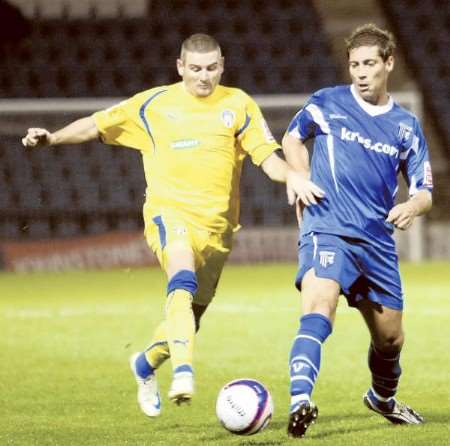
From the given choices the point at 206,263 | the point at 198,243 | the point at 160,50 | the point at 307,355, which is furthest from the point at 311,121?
the point at 160,50

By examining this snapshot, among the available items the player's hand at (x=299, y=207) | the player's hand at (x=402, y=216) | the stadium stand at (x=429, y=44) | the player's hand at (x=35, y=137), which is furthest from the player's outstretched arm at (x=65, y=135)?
the stadium stand at (x=429, y=44)

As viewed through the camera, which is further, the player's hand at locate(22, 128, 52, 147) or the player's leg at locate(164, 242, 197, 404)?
the player's hand at locate(22, 128, 52, 147)

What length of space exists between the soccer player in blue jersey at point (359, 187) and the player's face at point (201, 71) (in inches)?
28.1

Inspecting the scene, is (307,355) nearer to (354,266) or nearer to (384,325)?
(354,266)

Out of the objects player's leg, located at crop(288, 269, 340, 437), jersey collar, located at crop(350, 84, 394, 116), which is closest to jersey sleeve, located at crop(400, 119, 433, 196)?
jersey collar, located at crop(350, 84, 394, 116)

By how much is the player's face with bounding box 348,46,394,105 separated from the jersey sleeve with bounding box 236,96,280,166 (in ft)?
2.64

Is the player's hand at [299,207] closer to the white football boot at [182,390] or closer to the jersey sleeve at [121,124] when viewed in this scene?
the white football boot at [182,390]

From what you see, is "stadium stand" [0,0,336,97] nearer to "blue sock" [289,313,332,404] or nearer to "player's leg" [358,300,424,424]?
"player's leg" [358,300,424,424]

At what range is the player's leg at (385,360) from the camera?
5965mm

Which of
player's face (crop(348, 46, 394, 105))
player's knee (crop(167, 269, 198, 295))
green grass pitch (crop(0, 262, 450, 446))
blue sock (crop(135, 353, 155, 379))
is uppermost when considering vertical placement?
player's face (crop(348, 46, 394, 105))

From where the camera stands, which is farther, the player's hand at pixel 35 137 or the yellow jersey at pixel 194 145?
the yellow jersey at pixel 194 145

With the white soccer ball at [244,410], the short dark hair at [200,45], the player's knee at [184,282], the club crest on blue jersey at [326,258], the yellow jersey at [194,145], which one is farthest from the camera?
the yellow jersey at [194,145]

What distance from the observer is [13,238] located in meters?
16.8

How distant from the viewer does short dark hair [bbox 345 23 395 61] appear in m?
5.85
